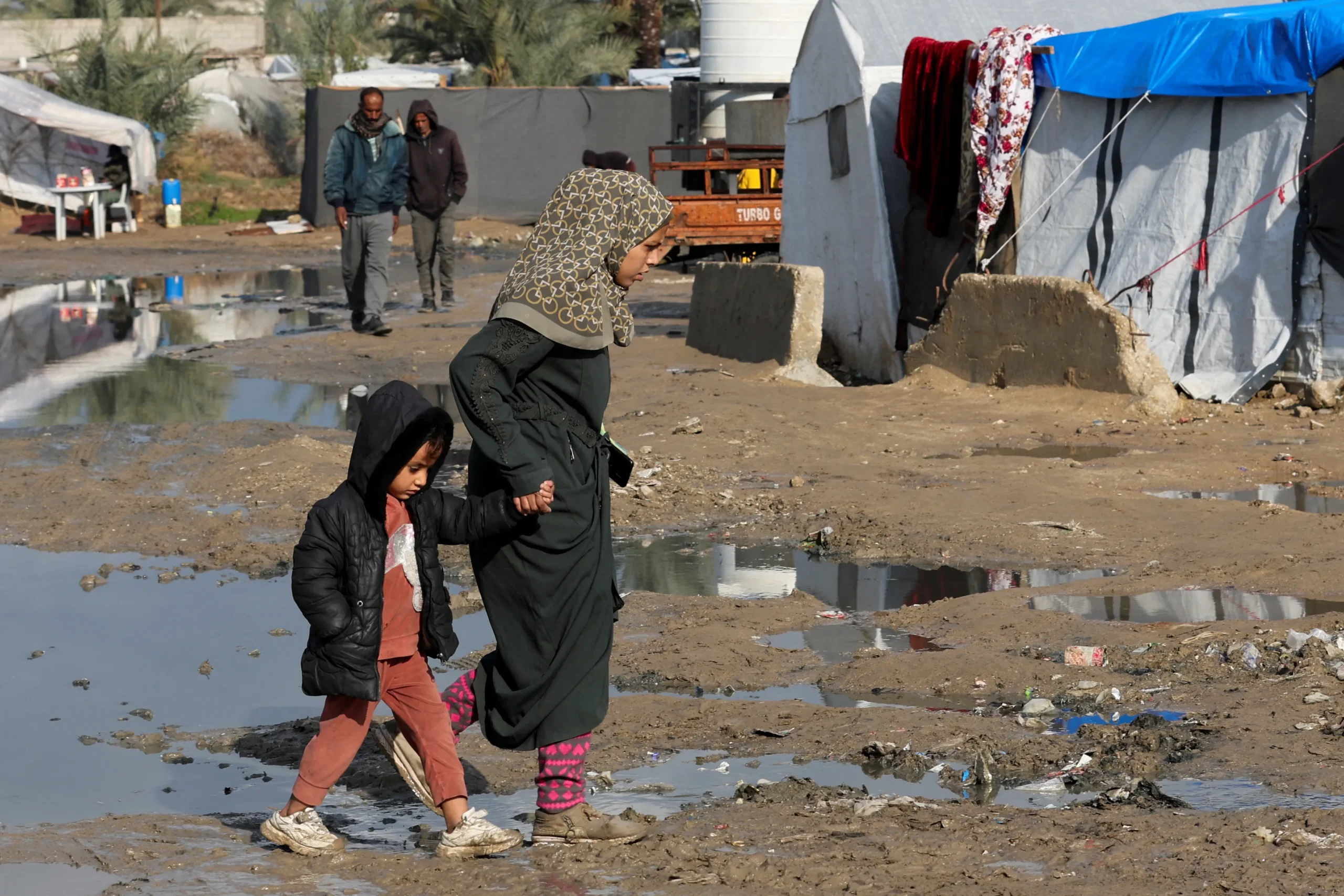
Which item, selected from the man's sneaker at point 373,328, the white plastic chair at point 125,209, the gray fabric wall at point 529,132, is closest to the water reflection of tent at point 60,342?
the man's sneaker at point 373,328

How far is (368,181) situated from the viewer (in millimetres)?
13664

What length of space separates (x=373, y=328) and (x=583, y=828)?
11205 mm

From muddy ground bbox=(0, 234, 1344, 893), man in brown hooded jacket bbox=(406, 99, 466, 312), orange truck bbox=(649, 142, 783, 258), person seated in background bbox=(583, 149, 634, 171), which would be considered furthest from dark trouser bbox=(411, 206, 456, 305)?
muddy ground bbox=(0, 234, 1344, 893)

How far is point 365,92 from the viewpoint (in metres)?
13.6

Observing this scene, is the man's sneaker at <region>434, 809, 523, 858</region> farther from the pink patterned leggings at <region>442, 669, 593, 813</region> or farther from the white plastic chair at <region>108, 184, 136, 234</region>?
the white plastic chair at <region>108, 184, 136, 234</region>

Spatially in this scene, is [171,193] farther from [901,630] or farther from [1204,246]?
[901,630]

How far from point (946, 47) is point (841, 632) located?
23.8 feet

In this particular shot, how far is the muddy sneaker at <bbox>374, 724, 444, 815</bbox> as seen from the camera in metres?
4.06

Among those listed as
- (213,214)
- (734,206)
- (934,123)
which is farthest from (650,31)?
(934,123)

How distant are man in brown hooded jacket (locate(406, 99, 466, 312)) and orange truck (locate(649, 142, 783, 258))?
233cm

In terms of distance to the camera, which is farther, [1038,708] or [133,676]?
[133,676]

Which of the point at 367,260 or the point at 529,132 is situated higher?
the point at 529,132

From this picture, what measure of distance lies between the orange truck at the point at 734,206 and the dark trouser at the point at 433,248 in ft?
7.67

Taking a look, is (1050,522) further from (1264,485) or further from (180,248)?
(180,248)
